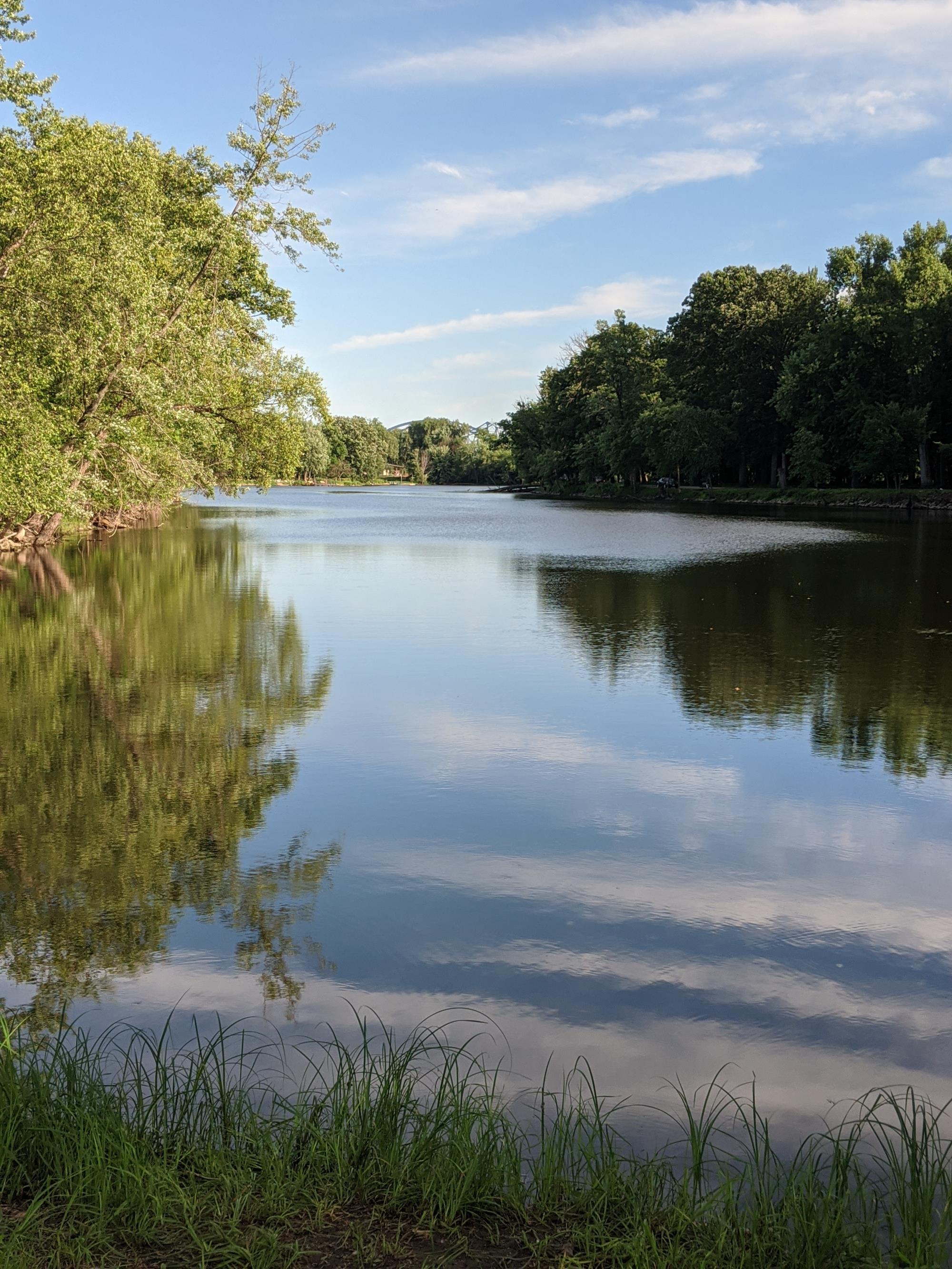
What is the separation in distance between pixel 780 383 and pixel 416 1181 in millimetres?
85379

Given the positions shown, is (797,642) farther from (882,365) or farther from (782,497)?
(782,497)

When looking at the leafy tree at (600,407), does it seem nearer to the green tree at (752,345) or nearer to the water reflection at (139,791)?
the green tree at (752,345)

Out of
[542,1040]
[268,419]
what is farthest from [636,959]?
[268,419]

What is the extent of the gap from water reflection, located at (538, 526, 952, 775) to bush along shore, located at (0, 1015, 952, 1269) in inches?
262

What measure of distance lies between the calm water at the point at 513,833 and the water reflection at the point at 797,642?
0.10m

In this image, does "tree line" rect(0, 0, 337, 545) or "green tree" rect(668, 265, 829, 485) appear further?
"green tree" rect(668, 265, 829, 485)

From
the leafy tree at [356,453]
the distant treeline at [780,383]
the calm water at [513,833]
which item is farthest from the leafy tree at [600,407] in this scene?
the calm water at [513,833]

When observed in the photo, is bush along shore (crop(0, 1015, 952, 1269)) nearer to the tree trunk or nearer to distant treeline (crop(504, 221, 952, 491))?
distant treeline (crop(504, 221, 952, 491))

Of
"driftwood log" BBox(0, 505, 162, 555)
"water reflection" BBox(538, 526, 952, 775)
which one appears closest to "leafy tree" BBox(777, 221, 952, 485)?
"water reflection" BBox(538, 526, 952, 775)

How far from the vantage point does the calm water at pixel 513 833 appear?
5504 mm

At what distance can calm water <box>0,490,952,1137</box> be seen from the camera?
550 cm

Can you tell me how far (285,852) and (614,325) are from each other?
105483 mm

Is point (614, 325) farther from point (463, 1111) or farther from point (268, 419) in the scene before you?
point (463, 1111)

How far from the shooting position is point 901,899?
704 centimetres
